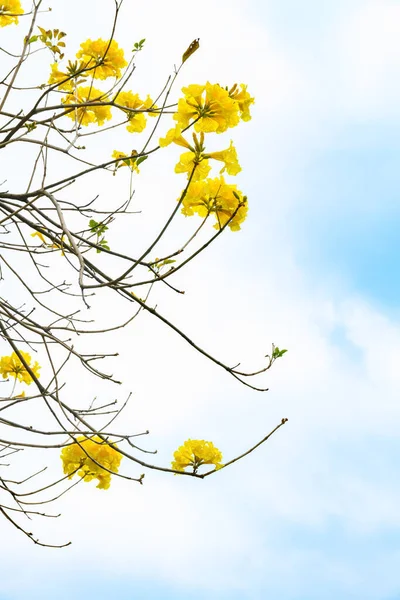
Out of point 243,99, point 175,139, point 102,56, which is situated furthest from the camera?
point 102,56

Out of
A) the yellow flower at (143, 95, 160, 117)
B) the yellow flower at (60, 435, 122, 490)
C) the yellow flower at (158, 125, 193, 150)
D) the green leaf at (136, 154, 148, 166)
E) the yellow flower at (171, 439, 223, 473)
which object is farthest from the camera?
the yellow flower at (143, 95, 160, 117)

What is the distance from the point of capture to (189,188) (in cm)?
213

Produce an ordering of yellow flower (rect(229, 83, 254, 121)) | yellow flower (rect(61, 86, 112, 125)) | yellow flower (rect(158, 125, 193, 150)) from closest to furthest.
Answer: yellow flower (rect(158, 125, 193, 150))
yellow flower (rect(229, 83, 254, 121))
yellow flower (rect(61, 86, 112, 125))

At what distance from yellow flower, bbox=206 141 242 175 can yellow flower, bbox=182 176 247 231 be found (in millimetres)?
38

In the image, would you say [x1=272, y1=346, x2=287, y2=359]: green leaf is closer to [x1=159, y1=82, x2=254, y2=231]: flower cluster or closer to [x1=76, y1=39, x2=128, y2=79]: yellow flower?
[x1=159, y1=82, x2=254, y2=231]: flower cluster

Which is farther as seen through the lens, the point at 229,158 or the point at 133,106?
the point at 133,106

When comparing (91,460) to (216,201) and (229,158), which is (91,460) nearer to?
(216,201)

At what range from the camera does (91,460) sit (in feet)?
9.85

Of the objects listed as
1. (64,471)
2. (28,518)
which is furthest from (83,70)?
(28,518)

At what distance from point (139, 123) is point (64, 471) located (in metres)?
1.81

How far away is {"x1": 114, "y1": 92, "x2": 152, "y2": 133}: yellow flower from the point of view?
3.49 metres

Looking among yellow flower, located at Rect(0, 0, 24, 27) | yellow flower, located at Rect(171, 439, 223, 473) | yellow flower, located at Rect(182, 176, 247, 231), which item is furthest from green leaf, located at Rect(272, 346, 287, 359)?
yellow flower, located at Rect(0, 0, 24, 27)

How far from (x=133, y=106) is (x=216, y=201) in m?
1.59

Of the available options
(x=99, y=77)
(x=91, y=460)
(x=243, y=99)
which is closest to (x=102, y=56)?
(x=99, y=77)
